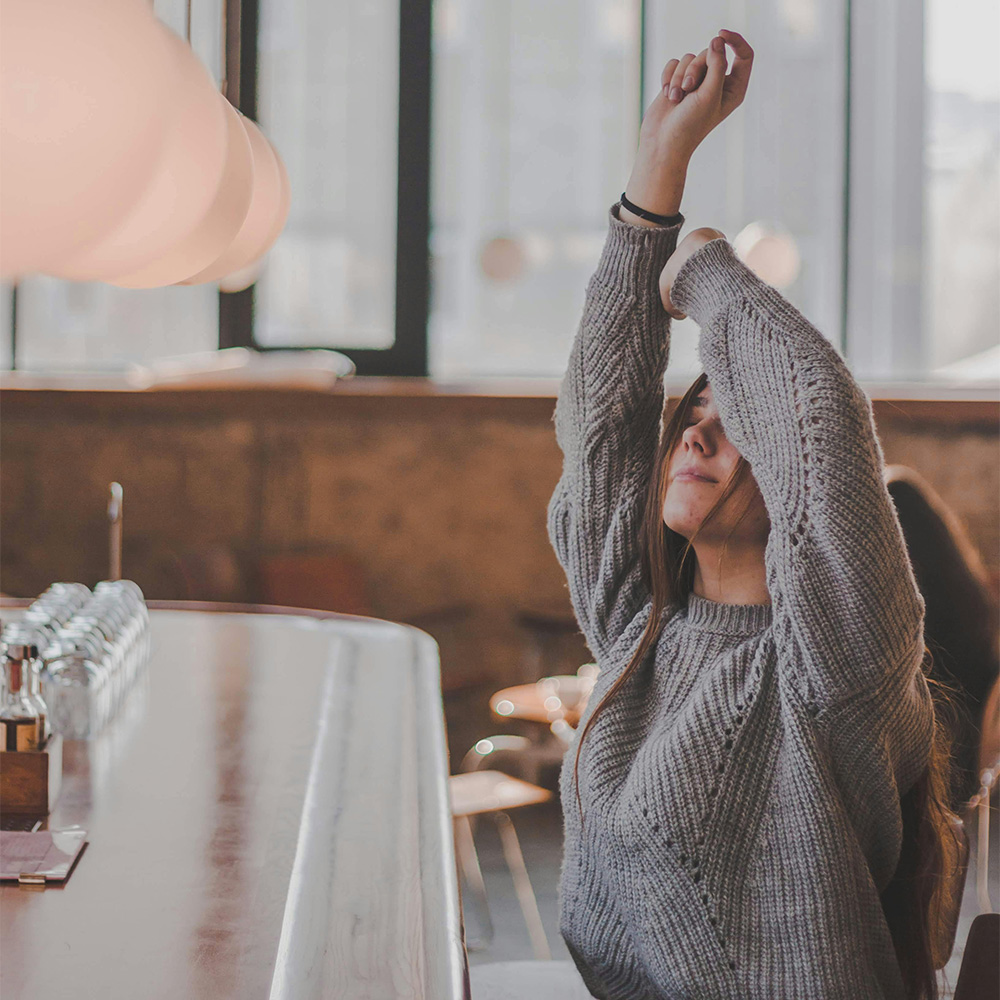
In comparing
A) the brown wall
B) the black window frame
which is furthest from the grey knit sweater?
the black window frame

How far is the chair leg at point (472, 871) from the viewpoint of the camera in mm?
3268

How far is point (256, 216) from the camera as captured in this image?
1.79m

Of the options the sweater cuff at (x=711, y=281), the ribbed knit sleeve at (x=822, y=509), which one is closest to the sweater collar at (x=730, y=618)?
the ribbed knit sleeve at (x=822, y=509)

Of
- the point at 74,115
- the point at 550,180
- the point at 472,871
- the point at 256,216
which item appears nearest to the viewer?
the point at 74,115

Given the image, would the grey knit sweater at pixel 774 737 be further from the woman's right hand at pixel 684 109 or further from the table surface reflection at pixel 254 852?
the table surface reflection at pixel 254 852

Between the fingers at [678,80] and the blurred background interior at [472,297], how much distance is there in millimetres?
3406

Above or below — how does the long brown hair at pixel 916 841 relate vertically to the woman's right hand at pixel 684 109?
below

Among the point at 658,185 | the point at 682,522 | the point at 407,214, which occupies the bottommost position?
the point at 682,522

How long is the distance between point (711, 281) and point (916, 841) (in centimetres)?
68

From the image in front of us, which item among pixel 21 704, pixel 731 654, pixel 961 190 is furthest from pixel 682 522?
pixel 961 190

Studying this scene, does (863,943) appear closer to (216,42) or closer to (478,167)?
(216,42)

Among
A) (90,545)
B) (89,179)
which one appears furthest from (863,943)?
(90,545)

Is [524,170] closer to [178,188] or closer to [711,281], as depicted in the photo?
[711,281]

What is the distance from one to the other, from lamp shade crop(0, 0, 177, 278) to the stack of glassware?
0.69 meters
